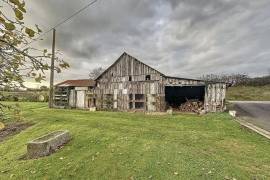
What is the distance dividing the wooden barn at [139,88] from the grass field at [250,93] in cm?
2439

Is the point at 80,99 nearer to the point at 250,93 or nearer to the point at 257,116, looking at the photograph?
the point at 257,116

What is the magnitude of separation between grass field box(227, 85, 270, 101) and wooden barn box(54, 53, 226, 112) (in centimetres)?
2339

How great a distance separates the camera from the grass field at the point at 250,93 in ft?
166

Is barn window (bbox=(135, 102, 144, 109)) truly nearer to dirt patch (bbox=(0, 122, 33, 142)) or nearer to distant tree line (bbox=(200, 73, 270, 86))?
dirt patch (bbox=(0, 122, 33, 142))

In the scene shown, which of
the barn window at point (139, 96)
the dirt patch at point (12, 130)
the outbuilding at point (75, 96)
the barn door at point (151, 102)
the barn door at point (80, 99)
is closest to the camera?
the dirt patch at point (12, 130)

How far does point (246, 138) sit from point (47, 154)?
1017 cm

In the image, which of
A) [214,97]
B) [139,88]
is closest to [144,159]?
[214,97]

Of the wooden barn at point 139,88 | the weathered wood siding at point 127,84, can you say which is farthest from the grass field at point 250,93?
the weathered wood siding at point 127,84

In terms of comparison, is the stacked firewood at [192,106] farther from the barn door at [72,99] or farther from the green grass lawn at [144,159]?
the barn door at [72,99]

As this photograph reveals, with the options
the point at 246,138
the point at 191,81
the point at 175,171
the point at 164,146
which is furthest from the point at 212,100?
the point at 175,171

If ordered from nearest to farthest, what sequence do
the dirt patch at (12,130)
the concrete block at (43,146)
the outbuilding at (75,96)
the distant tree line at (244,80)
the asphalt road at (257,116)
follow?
the concrete block at (43,146)
the dirt patch at (12,130)
the asphalt road at (257,116)
the outbuilding at (75,96)
the distant tree line at (244,80)

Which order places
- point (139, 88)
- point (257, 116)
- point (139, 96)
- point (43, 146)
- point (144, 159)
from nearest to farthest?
point (144, 159), point (43, 146), point (257, 116), point (139, 88), point (139, 96)

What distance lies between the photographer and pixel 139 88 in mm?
27297

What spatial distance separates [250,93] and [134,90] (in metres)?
38.8
